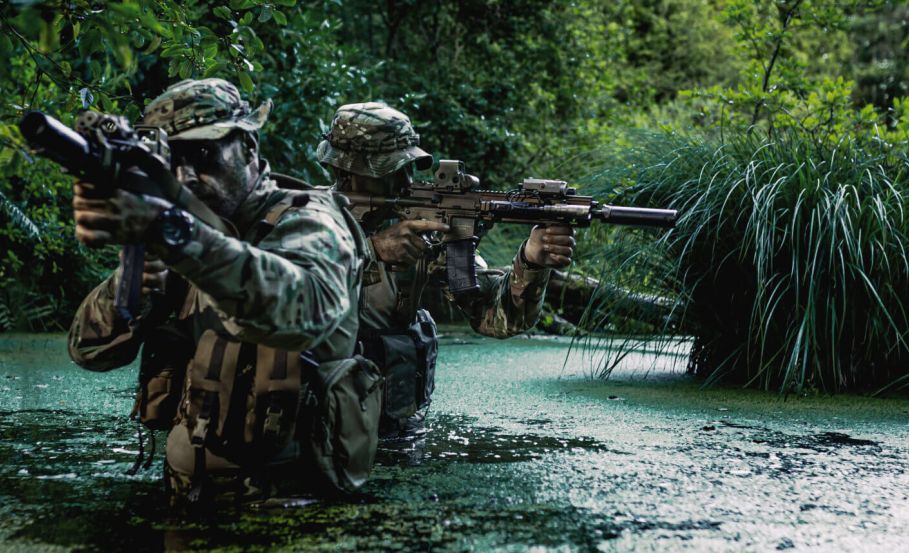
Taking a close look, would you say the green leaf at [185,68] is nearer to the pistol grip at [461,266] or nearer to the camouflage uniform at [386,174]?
the camouflage uniform at [386,174]

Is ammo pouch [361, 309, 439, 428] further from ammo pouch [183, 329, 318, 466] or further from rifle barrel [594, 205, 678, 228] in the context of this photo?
ammo pouch [183, 329, 318, 466]

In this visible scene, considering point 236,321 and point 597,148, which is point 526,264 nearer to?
point 236,321

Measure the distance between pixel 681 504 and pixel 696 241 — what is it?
2489 mm

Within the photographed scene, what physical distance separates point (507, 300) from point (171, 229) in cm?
202

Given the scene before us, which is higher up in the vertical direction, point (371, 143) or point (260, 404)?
point (371, 143)

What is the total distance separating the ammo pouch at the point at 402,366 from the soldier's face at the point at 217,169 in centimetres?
116

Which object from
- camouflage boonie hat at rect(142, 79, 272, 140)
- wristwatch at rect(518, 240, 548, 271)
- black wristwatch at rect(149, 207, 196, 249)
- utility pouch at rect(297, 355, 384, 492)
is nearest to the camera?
black wristwatch at rect(149, 207, 196, 249)

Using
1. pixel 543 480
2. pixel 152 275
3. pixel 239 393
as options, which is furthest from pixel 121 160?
A: pixel 543 480

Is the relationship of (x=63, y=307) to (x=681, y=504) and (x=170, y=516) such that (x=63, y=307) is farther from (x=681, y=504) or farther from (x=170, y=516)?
(x=681, y=504)

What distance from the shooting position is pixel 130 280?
2.16 metres

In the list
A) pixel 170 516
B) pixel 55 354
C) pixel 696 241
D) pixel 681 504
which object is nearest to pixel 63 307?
pixel 55 354

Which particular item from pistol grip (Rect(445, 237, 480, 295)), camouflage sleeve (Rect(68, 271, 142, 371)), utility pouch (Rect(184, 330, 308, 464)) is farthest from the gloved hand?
pistol grip (Rect(445, 237, 480, 295))

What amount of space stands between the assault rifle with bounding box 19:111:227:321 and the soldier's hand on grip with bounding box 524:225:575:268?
1583 millimetres

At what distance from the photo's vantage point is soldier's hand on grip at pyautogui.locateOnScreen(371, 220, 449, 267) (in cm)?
359
